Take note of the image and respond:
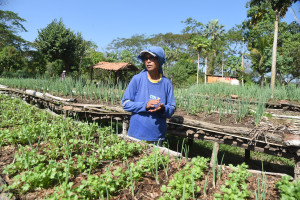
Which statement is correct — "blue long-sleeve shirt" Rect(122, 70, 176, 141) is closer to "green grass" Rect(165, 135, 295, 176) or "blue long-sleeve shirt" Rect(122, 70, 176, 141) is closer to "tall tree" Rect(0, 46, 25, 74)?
"green grass" Rect(165, 135, 295, 176)

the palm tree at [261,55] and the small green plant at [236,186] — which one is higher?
the palm tree at [261,55]

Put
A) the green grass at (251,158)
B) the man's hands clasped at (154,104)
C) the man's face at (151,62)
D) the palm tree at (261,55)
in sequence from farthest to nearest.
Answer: the palm tree at (261,55)
the green grass at (251,158)
the man's face at (151,62)
the man's hands clasped at (154,104)

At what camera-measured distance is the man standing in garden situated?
2201 mm

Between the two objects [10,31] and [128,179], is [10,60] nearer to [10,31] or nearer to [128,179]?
[10,31]

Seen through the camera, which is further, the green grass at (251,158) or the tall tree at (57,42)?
the tall tree at (57,42)

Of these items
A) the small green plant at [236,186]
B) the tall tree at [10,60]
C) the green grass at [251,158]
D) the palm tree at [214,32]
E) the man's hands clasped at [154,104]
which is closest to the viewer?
the small green plant at [236,186]

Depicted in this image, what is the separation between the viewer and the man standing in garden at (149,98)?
7.22 ft

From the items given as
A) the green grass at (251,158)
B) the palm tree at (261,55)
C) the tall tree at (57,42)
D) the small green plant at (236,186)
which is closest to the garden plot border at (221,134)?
the green grass at (251,158)

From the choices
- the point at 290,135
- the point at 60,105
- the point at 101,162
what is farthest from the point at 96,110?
the point at 290,135

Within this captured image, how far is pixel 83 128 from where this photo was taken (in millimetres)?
2547

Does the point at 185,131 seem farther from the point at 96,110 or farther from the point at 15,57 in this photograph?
the point at 15,57

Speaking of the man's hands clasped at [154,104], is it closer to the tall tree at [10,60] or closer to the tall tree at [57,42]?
the tall tree at [57,42]

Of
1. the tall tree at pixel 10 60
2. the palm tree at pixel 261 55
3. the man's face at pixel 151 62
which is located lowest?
the man's face at pixel 151 62

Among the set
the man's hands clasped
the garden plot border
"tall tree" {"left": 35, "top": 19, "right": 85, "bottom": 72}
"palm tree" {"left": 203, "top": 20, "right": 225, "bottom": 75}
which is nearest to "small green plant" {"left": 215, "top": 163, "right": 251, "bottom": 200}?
the garden plot border
